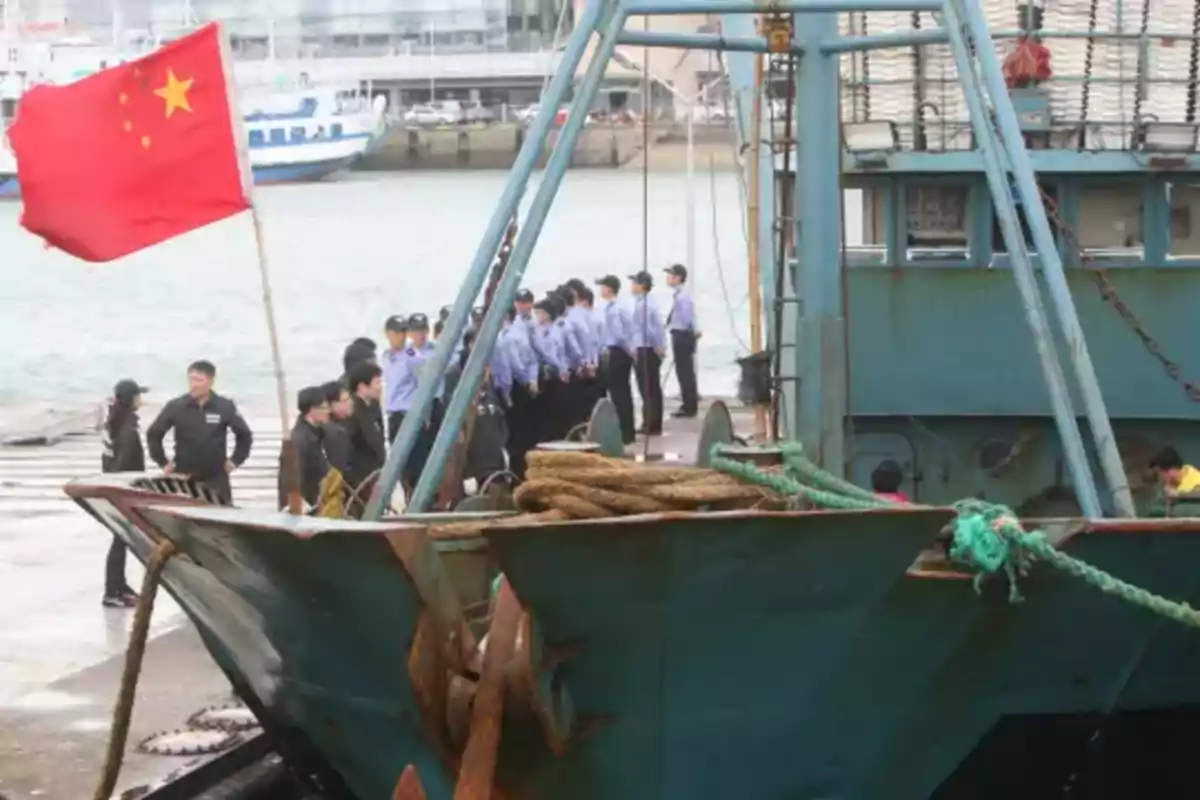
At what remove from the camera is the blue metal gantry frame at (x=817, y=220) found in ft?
28.1

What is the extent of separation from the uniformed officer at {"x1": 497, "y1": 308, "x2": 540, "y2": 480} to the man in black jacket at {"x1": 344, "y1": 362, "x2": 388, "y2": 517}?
3.14m

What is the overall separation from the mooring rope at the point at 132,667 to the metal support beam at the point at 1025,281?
12.1 feet

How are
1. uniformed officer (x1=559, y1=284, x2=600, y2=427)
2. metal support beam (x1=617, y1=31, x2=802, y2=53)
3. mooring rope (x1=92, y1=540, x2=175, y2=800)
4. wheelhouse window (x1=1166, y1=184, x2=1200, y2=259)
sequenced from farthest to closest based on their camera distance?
uniformed officer (x1=559, y1=284, x2=600, y2=427)
wheelhouse window (x1=1166, y1=184, x2=1200, y2=259)
metal support beam (x1=617, y1=31, x2=802, y2=53)
mooring rope (x1=92, y1=540, x2=175, y2=800)

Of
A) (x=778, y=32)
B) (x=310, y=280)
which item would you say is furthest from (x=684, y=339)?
(x=310, y=280)

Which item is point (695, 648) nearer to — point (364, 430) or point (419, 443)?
point (364, 430)

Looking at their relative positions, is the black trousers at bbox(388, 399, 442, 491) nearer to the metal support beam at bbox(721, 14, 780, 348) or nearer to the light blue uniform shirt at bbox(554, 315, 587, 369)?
the metal support beam at bbox(721, 14, 780, 348)

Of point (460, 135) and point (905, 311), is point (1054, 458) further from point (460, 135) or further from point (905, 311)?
point (460, 135)

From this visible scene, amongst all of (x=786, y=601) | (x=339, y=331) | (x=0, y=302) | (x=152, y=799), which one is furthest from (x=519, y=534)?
(x=0, y=302)

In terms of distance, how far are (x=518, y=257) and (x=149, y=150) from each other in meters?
1.70

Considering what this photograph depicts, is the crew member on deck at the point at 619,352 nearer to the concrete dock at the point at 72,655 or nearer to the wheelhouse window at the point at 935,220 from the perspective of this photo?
the concrete dock at the point at 72,655

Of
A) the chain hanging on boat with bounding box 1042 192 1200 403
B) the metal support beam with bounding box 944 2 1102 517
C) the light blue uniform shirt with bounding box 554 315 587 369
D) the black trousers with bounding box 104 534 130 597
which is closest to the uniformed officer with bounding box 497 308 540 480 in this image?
the light blue uniform shirt with bounding box 554 315 587 369

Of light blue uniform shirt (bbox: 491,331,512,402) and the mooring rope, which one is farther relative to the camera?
light blue uniform shirt (bbox: 491,331,512,402)

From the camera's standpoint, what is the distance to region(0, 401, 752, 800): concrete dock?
31.8 ft

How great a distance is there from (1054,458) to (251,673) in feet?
17.8
